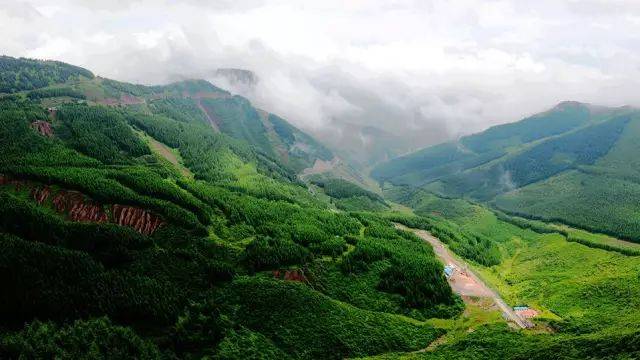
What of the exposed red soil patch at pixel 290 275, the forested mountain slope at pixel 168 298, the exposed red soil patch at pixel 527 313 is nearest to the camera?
the forested mountain slope at pixel 168 298

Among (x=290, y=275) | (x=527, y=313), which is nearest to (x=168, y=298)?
(x=290, y=275)

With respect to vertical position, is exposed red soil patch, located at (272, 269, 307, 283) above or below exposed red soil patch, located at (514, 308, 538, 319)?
above

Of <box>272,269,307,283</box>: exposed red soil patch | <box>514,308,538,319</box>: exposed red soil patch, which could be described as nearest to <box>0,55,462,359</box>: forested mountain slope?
<box>272,269,307,283</box>: exposed red soil patch

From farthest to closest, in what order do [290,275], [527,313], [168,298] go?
1. [527,313]
2. [290,275]
3. [168,298]

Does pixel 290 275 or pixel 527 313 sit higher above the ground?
pixel 290 275

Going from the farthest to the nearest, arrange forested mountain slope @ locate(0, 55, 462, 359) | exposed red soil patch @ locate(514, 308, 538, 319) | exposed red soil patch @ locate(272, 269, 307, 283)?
exposed red soil patch @ locate(272, 269, 307, 283), exposed red soil patch @ locate(514, 308, 538, 319), forested mountain slope @ locate(0, 55, 462, 359)

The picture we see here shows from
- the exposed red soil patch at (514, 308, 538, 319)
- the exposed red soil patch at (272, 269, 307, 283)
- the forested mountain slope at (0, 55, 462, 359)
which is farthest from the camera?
the exposed red soil patch at (272, 269, 307, 283)

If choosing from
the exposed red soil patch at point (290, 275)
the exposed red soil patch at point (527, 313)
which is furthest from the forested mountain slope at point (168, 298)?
the exposed red soil patch at point (527, 313)

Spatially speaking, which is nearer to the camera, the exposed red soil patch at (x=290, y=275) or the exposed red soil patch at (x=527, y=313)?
the exposed red soil patch at (x=527, y=313)

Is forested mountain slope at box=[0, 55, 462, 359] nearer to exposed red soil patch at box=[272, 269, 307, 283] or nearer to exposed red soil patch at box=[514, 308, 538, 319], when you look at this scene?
exposed red soil patch at box=[272, 269, 307, 283]

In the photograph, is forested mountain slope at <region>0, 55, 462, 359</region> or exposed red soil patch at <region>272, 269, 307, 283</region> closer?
forested mountain slope at <region>0, 55, 462, 359</region>

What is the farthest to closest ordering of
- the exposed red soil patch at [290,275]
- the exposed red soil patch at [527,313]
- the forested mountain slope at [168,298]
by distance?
1. the exposed red soil patch at [290,275]
2. the exposed red soil patch at [527,313]
3. the forested mountain slope at [168,298]

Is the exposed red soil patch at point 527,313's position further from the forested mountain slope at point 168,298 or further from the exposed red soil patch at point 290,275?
the exposed red soil patch at point 290,275

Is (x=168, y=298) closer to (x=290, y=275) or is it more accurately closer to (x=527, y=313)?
(x=290, y=275)
